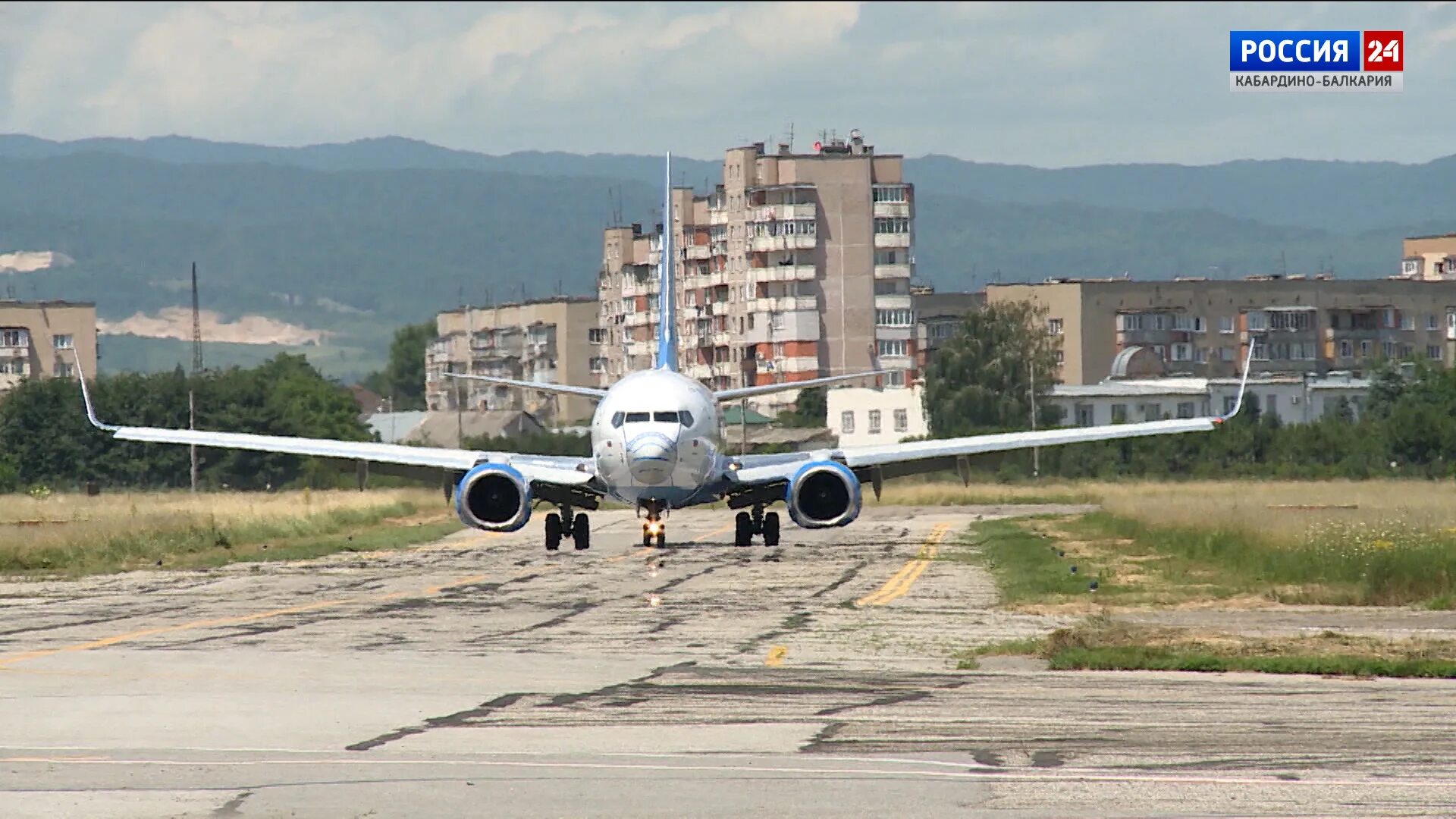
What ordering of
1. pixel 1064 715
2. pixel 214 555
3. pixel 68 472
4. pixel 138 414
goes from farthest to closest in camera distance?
pixel 138 414 < pixel 68 472 < pixel 214 555 < pixel 1064 715

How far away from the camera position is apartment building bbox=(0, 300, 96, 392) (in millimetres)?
191375

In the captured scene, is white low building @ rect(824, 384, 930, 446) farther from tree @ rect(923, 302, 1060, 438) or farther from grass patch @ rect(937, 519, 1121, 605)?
grass patch @ rect(937, 519, 1121, 605)

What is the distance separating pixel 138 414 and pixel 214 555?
71.1 meters

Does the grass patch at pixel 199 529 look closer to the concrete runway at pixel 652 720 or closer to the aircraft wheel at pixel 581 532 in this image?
the aircraft wheel at pixel 581 532

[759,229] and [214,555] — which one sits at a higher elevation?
[759,229]

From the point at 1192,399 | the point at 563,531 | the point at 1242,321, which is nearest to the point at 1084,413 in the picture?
the point at 1192,399

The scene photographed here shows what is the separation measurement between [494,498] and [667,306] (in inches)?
420

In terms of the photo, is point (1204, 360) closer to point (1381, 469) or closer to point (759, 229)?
point (759, 229)

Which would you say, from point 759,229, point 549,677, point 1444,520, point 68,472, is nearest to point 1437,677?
point 549,677

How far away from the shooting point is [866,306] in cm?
17638

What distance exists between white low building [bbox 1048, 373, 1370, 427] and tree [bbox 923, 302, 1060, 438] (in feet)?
6.84

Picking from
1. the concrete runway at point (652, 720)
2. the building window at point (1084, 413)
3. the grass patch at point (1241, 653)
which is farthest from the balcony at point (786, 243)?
the grass patch at point (1241, 653)

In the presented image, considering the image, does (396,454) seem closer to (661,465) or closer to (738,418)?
(661,465)

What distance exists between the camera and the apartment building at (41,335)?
628ft
